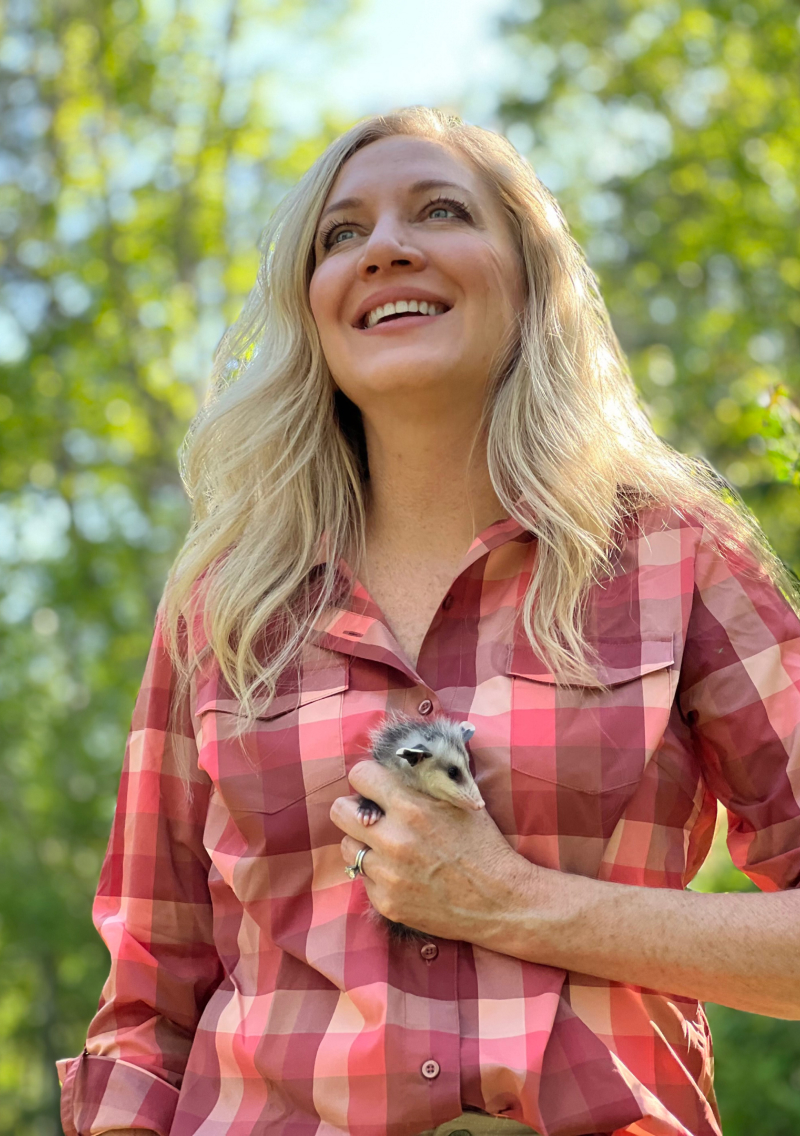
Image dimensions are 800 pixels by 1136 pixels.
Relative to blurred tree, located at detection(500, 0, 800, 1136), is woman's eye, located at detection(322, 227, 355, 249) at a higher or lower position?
lower

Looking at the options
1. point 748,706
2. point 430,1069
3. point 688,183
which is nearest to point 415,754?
point 430,1069

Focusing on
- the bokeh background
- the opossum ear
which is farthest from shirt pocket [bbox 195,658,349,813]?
the bokeh background

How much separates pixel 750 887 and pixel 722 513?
4.38 meters

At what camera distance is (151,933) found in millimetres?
2564

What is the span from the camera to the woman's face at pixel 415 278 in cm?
270

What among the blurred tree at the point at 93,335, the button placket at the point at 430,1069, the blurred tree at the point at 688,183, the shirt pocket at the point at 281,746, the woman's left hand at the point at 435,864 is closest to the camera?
the button placket at the point at 430,1069

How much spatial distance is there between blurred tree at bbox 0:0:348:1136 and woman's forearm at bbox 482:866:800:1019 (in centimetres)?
1528

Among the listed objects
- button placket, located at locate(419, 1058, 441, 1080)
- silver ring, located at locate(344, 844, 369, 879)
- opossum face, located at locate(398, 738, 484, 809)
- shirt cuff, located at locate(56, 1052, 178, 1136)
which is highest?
opossum face, located at locate(398, 738, 484, 809)

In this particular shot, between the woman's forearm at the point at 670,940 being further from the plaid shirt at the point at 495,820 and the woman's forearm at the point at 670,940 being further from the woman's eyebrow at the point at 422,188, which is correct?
the woman's eyebrow at the point at 422,188

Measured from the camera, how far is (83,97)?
18.0 m

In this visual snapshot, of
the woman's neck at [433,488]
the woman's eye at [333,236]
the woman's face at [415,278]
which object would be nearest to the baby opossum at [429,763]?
the woman's neck at [433,488]

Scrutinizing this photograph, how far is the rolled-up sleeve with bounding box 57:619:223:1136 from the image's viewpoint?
2467mm

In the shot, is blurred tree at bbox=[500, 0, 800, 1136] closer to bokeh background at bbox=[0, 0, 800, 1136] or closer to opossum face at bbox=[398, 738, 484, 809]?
bokeh background at bbox=[0, 0, 800, 1136]

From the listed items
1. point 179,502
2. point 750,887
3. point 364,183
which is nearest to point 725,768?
point 364,183
